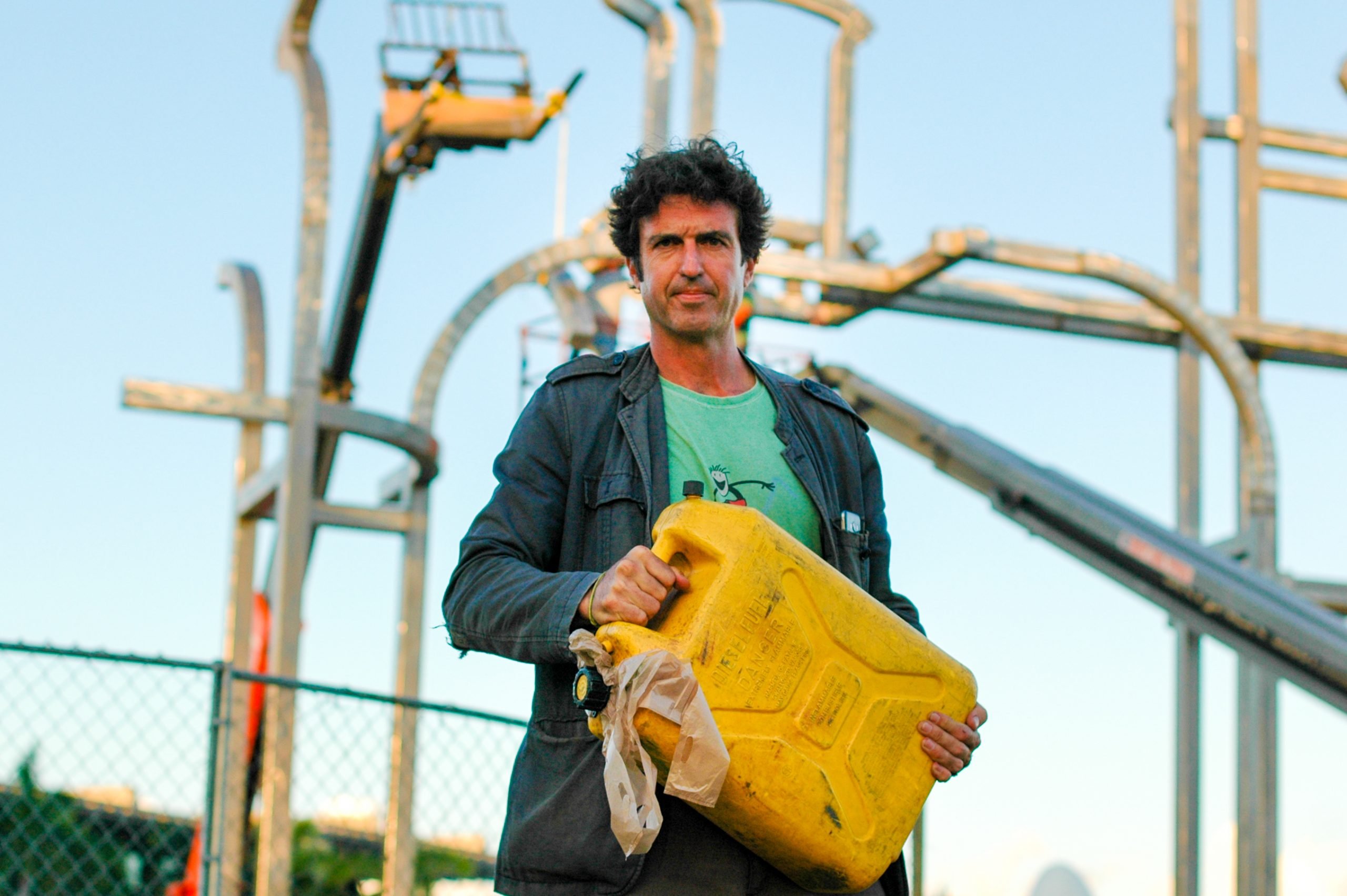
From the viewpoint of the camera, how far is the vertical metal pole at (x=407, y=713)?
5.00 m

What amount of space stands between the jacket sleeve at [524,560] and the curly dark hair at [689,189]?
31cm

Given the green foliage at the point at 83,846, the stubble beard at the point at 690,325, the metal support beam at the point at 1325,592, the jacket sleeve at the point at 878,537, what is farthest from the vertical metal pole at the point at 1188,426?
the stubble beard at the point at 690,325

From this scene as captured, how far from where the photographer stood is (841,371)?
7824 mm

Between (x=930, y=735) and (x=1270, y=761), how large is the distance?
5609mm

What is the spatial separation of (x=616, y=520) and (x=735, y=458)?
0.22 m

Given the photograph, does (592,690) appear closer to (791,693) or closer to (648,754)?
(648,754)

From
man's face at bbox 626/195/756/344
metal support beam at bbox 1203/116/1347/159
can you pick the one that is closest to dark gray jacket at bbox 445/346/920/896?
man's face at bbox 626/195/756/344

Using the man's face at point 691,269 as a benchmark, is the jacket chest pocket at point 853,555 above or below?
below

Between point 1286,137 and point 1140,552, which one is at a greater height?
point 1286,137

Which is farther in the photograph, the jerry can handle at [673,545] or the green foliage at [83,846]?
the green foliage at [83,846]

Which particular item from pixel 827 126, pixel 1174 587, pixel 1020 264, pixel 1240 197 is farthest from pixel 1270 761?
pixel 827 126

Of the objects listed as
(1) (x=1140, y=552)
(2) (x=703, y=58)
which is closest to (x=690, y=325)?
(1) (x=1140, y=552)

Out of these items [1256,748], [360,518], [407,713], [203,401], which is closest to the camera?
[407,713]

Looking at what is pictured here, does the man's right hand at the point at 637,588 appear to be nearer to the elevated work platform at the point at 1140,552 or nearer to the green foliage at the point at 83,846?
the elevated work platform at the point at 1140,552
